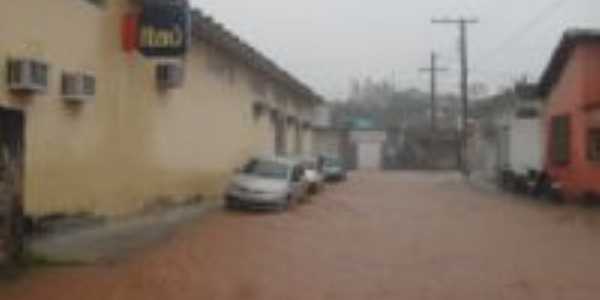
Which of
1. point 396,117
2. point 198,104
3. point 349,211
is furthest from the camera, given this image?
point 396,117

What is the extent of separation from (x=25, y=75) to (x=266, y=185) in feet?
44.9

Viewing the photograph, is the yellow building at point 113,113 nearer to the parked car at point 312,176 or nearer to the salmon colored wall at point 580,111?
the parked car at point 312,176

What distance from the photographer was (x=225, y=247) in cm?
1959

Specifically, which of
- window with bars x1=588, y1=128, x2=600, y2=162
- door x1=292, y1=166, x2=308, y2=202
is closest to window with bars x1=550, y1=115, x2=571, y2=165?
window with bars x1=588, y1=128, x2=600, y2=162

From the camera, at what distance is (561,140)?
37.6 m

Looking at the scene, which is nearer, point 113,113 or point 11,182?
point 11,182

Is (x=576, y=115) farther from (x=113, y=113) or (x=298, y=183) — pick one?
(x=113, y=113)

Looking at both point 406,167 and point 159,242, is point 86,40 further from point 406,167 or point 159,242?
point 406,167

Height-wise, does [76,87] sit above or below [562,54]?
below

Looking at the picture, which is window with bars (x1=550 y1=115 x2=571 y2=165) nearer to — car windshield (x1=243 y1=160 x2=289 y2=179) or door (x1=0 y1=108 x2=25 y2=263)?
car windshield (x1=243 y1=160 x2=289 y2=179)

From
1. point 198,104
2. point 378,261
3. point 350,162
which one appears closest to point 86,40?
point 378,261

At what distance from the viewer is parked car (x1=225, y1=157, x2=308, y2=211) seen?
28625 mm

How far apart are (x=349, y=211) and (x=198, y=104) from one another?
606 cm

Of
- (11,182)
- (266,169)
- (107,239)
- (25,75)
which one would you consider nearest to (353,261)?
(107,239)
